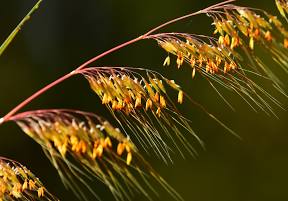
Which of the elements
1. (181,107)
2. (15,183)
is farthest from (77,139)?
(181,107)

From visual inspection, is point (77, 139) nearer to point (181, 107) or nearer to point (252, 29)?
point (252, 29)

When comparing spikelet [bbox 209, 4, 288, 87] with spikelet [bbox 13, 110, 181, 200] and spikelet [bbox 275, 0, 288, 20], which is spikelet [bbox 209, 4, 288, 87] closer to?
spikelet [bbox 275, 0, 288, 20]

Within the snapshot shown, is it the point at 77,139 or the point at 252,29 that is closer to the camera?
the point at 77,139

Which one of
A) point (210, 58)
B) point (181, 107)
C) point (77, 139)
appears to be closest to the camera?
point (77, 139)

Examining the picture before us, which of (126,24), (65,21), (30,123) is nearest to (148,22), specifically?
(126,24)

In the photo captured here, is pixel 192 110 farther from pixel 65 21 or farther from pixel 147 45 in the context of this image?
pixel 65 21

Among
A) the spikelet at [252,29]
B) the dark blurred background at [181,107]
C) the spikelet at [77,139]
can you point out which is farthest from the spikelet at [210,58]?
the dark blurred background at [181,107]

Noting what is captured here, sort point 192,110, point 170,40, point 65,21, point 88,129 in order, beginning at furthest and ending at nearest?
point 65,21 < point 192,110 < point 170,40 < point 88,129

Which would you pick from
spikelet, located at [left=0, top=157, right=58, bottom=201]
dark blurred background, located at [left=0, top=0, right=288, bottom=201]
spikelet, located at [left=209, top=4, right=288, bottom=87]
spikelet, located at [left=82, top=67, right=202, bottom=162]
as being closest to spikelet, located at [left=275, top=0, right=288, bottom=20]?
spikelet, located at [left=209, top=4, right=288, bottom=87]
